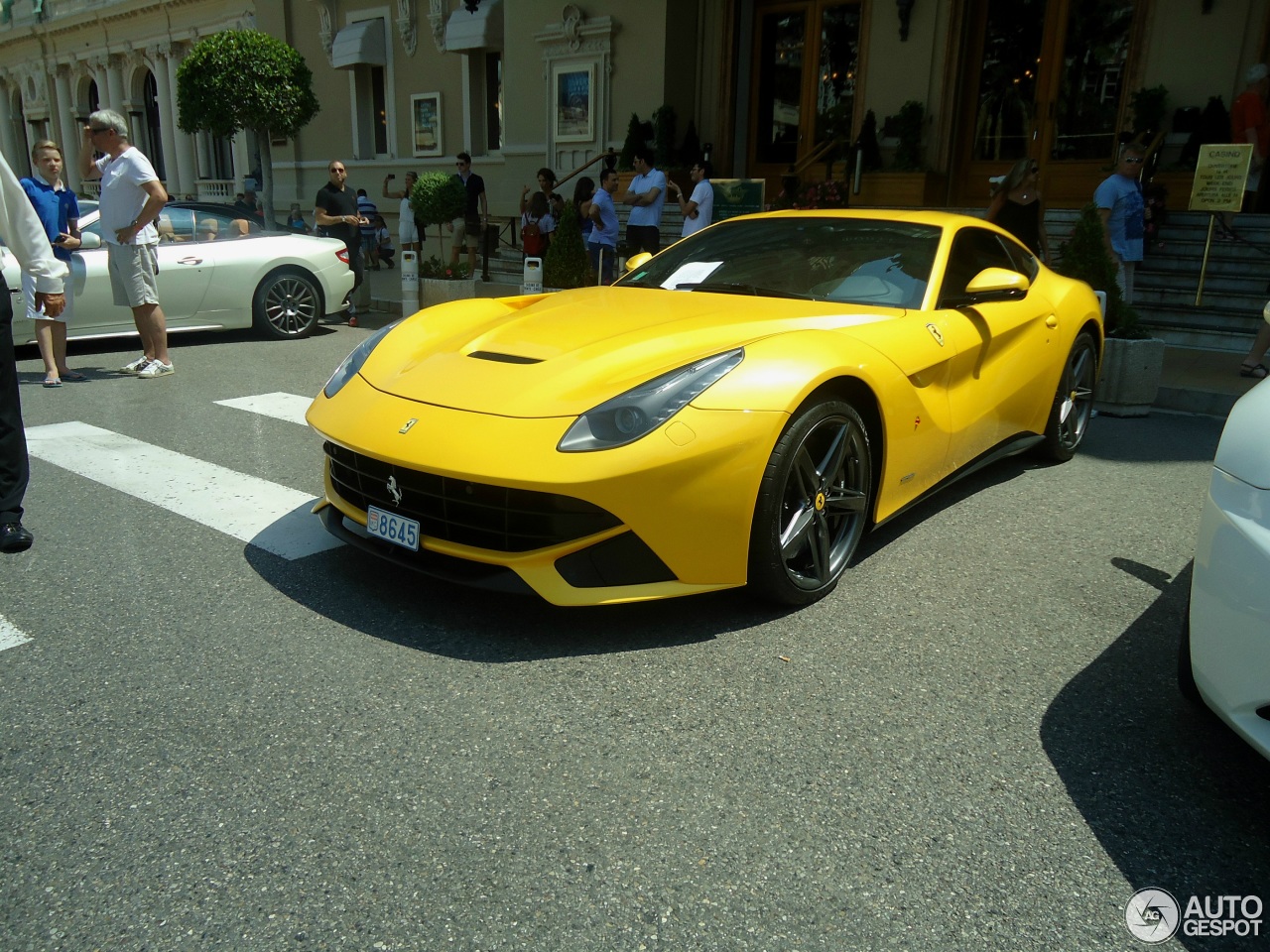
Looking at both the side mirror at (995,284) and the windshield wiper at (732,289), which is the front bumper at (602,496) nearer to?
the windshield wiper at (732,289)

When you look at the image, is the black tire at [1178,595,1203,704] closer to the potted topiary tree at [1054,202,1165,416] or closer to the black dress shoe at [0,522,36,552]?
the black dress shoe at [0,522,36,552]

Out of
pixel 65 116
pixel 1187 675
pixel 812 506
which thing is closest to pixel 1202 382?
pixel 812 506

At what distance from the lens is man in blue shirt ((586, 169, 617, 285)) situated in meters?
11.0

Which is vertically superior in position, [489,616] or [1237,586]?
[1237,586]

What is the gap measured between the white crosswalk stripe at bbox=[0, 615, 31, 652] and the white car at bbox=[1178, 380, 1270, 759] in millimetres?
3294

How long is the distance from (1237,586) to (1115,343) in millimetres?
5432

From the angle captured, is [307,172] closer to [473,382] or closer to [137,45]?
[137,45]

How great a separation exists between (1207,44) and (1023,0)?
2.64m

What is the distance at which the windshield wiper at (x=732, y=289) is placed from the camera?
13.3 feet

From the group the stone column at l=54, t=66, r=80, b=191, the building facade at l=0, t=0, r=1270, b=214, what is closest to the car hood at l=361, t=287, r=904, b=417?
the building facade at l=0, t=0, r=1270, b=214

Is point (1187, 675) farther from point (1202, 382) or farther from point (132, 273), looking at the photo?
point (132, 273)

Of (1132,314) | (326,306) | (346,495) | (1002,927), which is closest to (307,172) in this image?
(326,306)

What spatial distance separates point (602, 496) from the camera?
2.78 m

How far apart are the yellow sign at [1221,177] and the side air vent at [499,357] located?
28.2 ft
